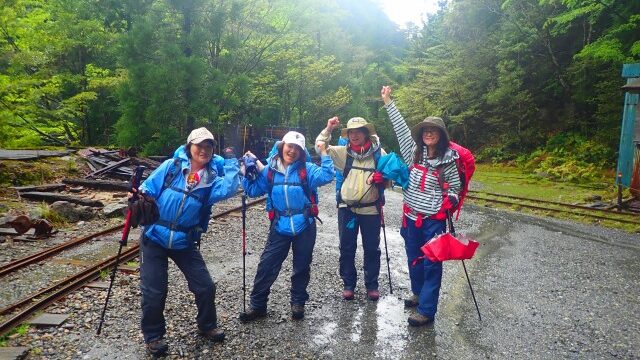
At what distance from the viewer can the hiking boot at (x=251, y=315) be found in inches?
186

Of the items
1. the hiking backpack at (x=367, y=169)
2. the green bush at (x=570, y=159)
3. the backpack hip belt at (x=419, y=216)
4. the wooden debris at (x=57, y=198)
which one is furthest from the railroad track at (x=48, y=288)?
the green bush at (x=570, y=159)

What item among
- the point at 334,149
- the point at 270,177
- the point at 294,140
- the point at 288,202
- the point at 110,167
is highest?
the point at 294,140

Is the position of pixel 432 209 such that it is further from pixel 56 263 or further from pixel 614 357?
pixel 56 263

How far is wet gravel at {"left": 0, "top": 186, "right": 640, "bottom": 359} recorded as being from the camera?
13.8ft

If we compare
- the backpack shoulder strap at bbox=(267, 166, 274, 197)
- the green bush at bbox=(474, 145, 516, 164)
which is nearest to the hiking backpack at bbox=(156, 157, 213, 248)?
the backpack shoulder strap at bbox=(267, 166, 274, 197)

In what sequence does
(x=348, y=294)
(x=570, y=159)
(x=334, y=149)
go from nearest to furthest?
(x=334, y=149) < (x=348, y=294) < (x=570, y=159)

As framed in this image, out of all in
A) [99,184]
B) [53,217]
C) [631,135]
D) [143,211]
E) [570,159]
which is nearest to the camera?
[143,211]

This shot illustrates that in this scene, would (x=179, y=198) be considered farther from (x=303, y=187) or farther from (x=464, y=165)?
(x=464, y=165)

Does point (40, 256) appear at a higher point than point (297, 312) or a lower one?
higher

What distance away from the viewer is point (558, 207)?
1380 centimetres

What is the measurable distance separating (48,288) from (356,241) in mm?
3857

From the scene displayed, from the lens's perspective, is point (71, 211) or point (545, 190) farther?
point (545, 190)

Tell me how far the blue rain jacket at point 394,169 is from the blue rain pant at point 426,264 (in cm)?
47

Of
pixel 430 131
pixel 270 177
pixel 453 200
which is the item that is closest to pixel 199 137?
pixel 270 177
